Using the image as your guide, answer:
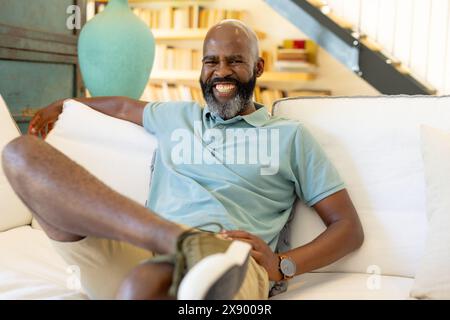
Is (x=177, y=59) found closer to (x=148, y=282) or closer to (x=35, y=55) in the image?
(x=35, y=55)

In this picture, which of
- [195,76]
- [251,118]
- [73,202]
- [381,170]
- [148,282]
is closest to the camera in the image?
[148,282]

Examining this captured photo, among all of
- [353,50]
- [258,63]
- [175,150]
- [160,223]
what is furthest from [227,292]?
[353,50]

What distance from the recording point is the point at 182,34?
17.3 feet

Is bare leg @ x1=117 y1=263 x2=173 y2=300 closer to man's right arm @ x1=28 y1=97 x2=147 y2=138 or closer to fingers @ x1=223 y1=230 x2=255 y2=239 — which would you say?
fingers @ x1=223 y1=230 x2=255 y2=239

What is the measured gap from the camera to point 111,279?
1.31 m

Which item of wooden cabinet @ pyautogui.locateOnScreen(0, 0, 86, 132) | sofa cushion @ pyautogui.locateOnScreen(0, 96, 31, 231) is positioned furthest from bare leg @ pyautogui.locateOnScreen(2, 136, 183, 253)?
wooden cabinet @ pyautogui.locateOnScreen(0, 0, 86, 132)

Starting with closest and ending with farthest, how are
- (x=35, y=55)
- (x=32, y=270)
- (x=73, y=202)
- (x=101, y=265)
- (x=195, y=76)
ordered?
1. (x=73, y=202)
2. (x=101, y=265)
3. (x=32, y=270)
4. (x=35, y=55)
5. (x=195, y=76)

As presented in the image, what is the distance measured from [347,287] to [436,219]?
0.27 m

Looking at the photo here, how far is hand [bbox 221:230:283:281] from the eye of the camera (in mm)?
1327

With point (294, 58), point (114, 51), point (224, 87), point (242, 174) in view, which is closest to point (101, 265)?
point (242, 174)

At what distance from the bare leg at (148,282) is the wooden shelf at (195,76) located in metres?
4.11

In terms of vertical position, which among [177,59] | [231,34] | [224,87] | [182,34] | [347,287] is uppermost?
[182,34]

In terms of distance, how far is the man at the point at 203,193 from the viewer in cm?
106

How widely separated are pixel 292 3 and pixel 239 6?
1566 mm
